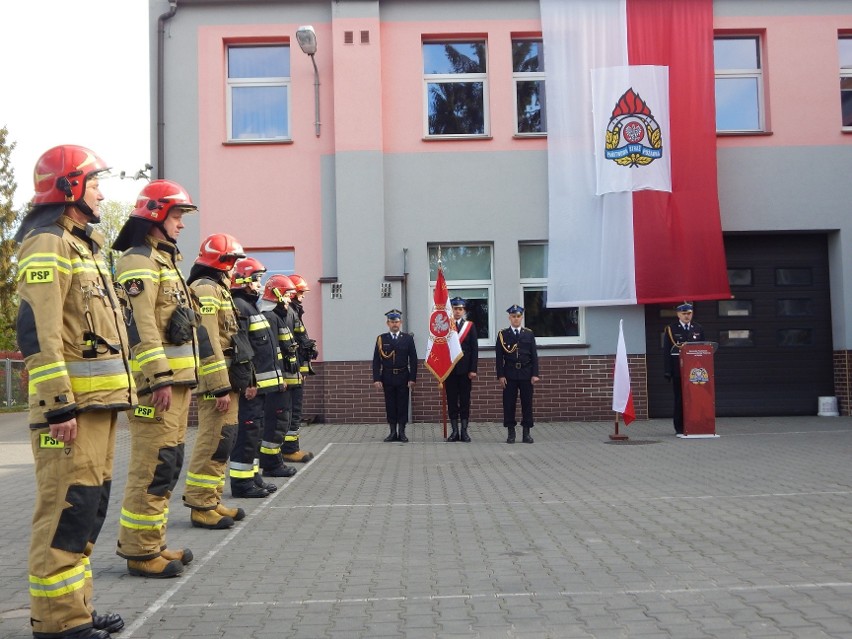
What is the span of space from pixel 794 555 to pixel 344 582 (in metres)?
3.09

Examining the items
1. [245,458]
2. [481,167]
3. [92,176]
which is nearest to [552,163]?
[481,167]

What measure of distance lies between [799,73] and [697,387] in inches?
293

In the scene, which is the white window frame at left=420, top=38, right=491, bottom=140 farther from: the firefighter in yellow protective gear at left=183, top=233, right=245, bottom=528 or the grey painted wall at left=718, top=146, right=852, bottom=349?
the firefighter in yellow protective gear at left=183, top=233, right=245, bottom=528

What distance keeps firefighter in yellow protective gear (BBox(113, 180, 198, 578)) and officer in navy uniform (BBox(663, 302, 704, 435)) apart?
11.1 metres

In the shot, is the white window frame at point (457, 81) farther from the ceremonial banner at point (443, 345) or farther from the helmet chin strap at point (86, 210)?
the helmet chin strap at point (86, 210)

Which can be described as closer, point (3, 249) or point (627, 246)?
point (627, 246)

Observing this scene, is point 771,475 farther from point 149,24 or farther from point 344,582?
point 149,24

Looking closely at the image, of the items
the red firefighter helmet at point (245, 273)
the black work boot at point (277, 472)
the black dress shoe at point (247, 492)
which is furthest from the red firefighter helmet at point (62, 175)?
the black work boot at point (277, 472)

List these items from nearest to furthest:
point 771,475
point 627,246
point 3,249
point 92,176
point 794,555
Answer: point 92,176 → point 794,555 → point 771,475 → point 627,246 → point 3,249

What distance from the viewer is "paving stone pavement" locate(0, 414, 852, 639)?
534cm

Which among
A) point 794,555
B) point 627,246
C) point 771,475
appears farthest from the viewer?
point 627,246

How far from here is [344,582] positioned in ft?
20.8

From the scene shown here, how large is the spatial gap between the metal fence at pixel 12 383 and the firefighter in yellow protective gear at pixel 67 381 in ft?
92.6

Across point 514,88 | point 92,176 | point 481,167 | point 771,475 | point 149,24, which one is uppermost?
point 149,24
